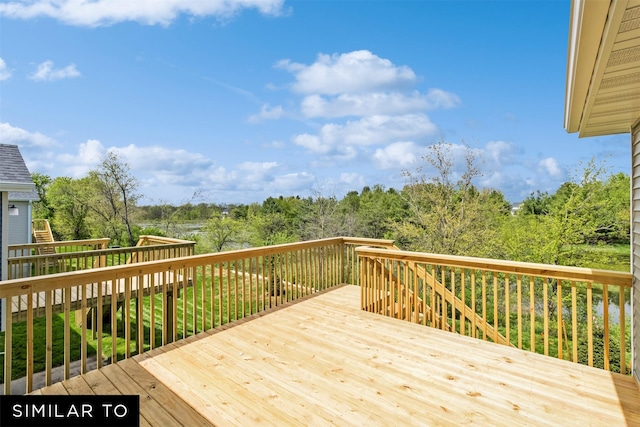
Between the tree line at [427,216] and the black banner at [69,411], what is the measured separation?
12.1m

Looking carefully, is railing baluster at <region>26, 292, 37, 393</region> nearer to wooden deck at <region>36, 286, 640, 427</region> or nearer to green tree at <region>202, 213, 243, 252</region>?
wooden deck at <region>36, 286, 640, 427</region>

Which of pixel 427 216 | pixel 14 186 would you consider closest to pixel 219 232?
pixel 427 216

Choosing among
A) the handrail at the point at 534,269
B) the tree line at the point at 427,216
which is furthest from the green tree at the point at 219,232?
the handrail at the point at 534,269

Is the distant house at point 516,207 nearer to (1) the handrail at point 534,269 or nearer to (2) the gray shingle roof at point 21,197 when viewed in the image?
(1) the handrail at point 534,269

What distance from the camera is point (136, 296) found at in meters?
5.14

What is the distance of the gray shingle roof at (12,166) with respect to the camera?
649cm

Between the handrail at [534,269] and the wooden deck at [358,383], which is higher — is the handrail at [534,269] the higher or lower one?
the higher one

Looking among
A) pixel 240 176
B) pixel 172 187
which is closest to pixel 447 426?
pixel 172 187

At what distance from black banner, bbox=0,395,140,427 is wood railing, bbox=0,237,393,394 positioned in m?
0.16

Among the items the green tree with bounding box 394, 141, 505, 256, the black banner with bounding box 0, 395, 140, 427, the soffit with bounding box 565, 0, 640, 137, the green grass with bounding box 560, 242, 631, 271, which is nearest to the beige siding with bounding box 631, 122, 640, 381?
the soffit with bounding box 565, 0, 640, 137

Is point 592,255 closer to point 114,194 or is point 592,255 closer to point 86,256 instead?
point 86,256

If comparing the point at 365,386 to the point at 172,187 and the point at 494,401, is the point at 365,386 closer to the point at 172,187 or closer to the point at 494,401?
the point at 494,401

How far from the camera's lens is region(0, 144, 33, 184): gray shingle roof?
6.49m

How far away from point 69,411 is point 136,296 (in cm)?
310
